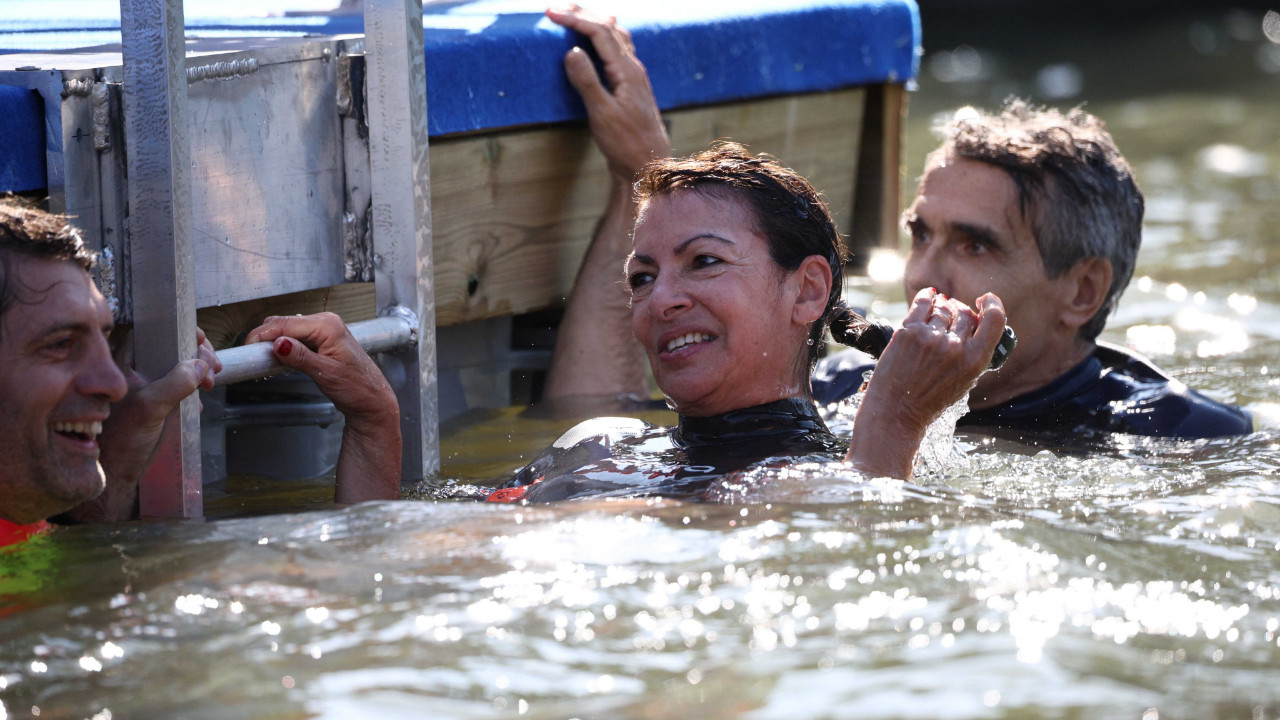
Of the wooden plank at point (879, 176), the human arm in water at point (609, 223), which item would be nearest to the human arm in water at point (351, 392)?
the human arm in water at point (609, 223)

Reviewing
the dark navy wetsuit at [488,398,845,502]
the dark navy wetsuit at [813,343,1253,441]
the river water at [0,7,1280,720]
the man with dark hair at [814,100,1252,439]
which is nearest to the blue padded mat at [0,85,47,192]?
the river water at [0,7,1280,720]

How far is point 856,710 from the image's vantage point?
1877 millimetres

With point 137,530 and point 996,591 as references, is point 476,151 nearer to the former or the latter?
point 137,530

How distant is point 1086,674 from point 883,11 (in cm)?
345

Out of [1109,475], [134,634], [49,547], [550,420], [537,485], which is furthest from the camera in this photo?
[550,420]

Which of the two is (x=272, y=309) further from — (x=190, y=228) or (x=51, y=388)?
(x=51, y=388)

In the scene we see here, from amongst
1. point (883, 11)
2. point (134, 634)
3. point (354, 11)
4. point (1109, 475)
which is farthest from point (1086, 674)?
point (883, 11)

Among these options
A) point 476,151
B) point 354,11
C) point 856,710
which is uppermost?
point 354,11

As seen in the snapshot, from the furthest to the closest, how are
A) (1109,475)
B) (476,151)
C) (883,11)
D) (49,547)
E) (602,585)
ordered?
(883,11), (476,151), (1109,475), (49,547), (602,585)

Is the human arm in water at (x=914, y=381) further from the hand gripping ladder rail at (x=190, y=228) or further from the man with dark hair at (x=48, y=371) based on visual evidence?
the man with dark hair at (x=48, y=371)

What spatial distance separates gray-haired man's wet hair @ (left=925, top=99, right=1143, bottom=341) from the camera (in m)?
4.18

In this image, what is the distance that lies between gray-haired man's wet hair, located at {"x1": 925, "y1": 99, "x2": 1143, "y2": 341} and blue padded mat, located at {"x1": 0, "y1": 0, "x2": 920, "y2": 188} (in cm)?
65

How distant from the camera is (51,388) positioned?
7.64 ft

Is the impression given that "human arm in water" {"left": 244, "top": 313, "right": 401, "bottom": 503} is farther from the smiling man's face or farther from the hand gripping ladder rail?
the smiling man's face
